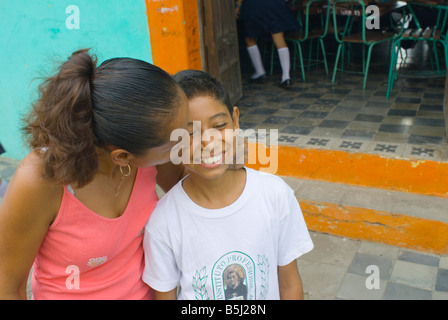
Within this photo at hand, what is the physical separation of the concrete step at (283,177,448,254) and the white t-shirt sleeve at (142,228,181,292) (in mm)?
1892

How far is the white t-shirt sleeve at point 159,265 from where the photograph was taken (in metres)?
1.30

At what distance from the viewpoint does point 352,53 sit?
689 cm

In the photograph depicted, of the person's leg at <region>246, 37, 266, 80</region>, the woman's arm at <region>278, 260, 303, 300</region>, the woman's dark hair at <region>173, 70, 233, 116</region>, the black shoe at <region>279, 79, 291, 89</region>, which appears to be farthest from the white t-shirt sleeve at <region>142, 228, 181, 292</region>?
the person's leg at <region>246, 37, 266, 80</region>

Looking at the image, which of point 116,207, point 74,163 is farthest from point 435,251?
Result: point 74,163

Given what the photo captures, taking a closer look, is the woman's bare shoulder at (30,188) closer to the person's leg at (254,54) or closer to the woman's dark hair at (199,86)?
the woman's dark hair at (199,86)

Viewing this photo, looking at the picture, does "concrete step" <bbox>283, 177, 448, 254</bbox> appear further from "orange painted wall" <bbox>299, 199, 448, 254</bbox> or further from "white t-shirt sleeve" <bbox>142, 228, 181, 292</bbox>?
"white t-shirt sleeve" <bbox>142, 228, 181, 292</bbox>

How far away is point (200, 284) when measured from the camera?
129 centimetres

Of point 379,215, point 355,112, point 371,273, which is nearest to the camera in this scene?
point 371,273

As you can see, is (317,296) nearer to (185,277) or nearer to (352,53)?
(185,277)

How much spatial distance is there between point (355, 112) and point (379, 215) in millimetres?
1740

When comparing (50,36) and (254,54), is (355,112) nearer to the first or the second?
(254,54)

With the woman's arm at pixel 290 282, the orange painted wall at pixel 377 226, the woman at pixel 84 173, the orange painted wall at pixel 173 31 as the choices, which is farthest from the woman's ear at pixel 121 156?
the orange painted wall at pixel 173 31

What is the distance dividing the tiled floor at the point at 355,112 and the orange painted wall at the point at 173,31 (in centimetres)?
97

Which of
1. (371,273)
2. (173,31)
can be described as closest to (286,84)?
(173,31)
